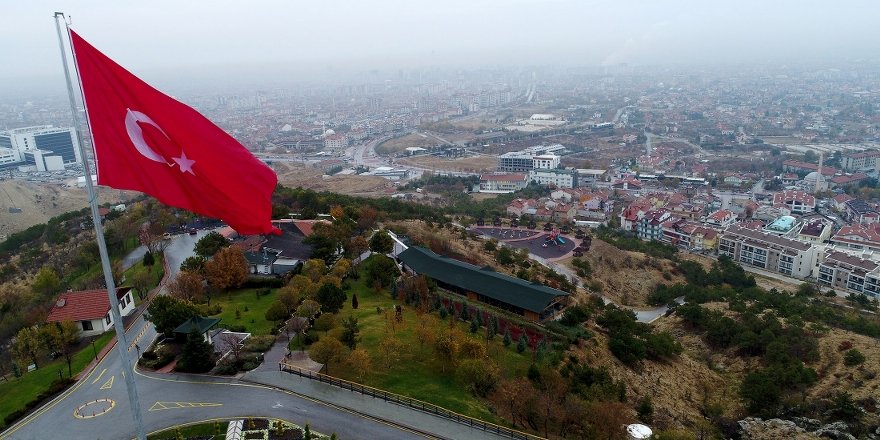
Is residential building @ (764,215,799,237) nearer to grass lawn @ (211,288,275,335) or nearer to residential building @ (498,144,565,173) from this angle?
residential building @ (498,144,565,173)

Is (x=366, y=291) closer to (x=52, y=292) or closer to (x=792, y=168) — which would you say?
(x=52, y=292)

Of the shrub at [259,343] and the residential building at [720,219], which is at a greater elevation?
the shrub at [259,343]

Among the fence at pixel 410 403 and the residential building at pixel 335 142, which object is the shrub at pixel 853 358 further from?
the residential building at pixel 335 142

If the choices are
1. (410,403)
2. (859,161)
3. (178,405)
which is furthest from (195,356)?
(859,161)

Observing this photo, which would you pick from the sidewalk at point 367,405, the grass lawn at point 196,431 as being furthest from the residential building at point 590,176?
the grass lawn at point 196,431

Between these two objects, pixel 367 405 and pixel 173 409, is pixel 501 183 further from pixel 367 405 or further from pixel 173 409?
pixel 173 409
